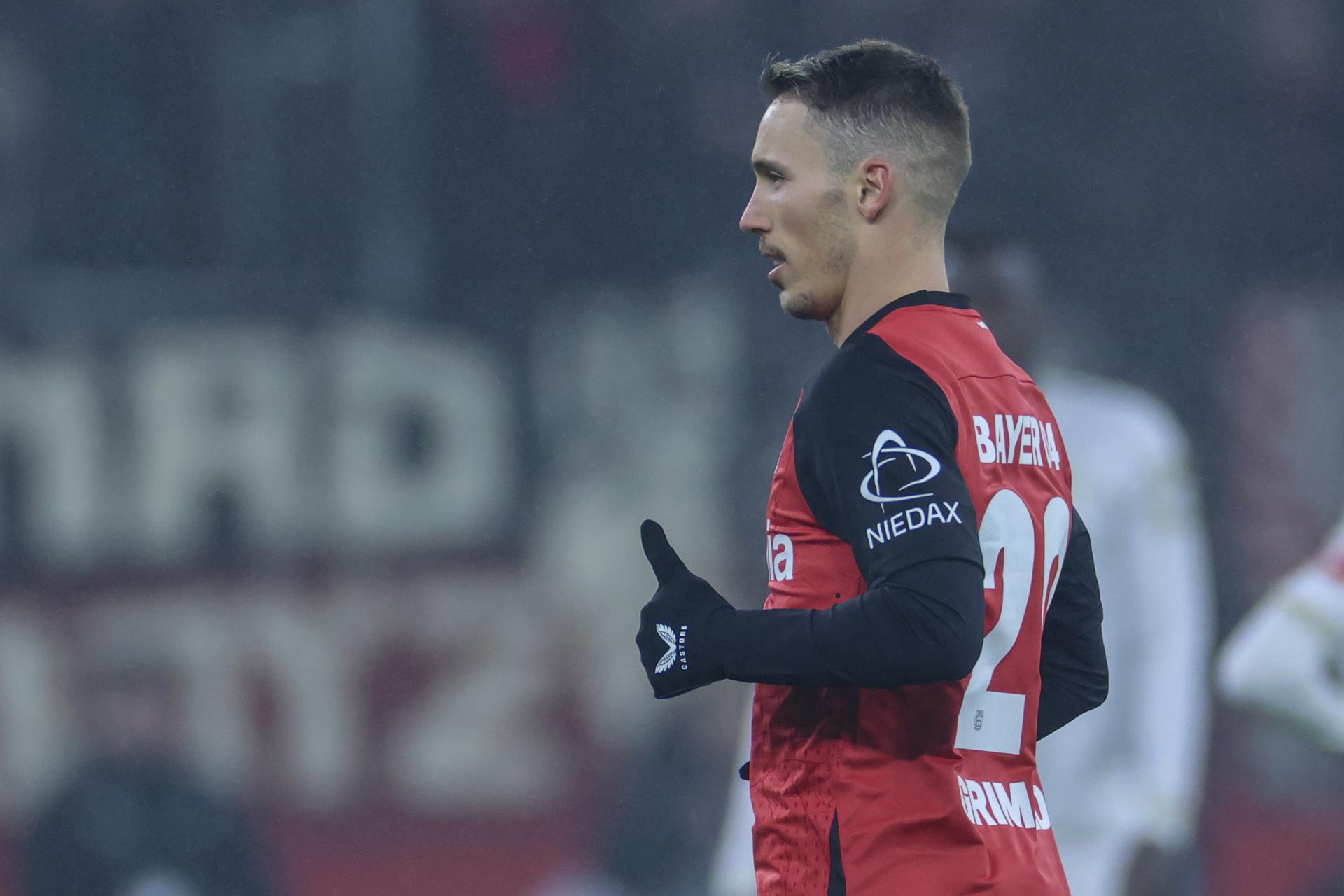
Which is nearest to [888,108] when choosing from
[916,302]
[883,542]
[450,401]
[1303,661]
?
[916,302]

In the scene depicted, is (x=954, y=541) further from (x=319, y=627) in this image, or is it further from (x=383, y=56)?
(x=383, y=56)

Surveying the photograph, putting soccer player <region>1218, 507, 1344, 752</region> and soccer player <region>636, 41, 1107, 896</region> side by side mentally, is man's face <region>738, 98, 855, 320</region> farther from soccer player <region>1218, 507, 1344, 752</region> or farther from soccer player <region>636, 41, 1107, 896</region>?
soccer player <region>1218, 507, 1344, 752</region>

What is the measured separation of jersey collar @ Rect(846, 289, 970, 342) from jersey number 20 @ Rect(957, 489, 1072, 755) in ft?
0.60

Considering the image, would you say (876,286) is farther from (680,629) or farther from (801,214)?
(680,629)

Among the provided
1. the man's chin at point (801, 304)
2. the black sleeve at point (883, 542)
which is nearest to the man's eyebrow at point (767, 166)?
the man's chin at point (801, 304)

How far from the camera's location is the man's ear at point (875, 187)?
147cm

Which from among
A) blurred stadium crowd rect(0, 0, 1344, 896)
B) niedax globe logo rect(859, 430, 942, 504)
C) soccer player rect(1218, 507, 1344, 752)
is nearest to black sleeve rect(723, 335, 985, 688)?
niedax globe logo rect(859, 430, 942, 504)

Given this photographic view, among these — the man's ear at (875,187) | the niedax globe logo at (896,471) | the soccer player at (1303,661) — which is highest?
the man's ear at (875,187)

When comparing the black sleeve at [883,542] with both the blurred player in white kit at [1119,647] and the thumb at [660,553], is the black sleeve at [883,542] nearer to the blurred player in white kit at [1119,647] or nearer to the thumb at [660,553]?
the thumb at [660,553]

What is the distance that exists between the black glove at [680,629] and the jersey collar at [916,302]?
253 mm

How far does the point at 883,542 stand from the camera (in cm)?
130

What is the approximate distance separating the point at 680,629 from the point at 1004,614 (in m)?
0.29

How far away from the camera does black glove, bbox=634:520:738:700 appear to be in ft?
4.50

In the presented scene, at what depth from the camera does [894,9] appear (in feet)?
14.4
